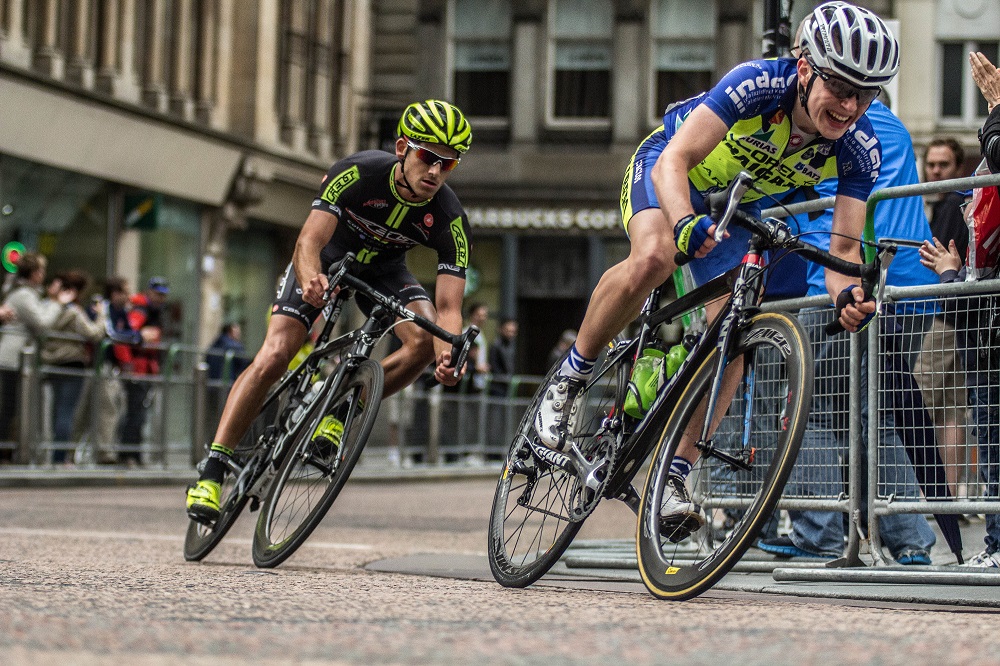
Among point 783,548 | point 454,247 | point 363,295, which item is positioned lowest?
point 783,548

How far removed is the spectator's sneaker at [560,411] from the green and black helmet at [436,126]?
4.66ft

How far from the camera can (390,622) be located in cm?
440

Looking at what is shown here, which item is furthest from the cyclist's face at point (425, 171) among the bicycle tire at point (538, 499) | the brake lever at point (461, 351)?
the bicycle tire at point (538, 499)

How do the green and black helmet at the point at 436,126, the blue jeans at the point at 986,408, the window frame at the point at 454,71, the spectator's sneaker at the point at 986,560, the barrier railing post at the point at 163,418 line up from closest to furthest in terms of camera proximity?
the blue jeans at the point at 986,408
the spectator's sneaker at the point at 986,560
the green and black helmet at the point at 436,126
the barrier railing post at the point at 163,418
the window frame at the point at 454,71

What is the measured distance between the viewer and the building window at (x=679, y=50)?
1273 inches

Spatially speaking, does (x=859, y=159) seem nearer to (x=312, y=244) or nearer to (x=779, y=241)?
(x=779, y=241)

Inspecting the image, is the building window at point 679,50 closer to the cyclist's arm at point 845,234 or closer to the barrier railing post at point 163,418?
the barrier railing post at point 163,418

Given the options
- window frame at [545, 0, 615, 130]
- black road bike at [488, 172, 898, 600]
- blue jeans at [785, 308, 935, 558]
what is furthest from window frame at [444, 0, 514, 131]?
black road bike at [488, 172, 898, 600]

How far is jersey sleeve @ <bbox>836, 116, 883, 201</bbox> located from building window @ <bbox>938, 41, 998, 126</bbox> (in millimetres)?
26393

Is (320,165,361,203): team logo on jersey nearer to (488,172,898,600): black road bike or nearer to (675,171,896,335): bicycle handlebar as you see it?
(488,172,898,600): black road bike

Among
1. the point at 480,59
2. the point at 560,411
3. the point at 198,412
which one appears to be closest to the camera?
the point at 560,411

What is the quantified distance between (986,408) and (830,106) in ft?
4.82

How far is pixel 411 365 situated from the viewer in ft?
23.4

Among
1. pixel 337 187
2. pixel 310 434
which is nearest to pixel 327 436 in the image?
pixel 310 434
